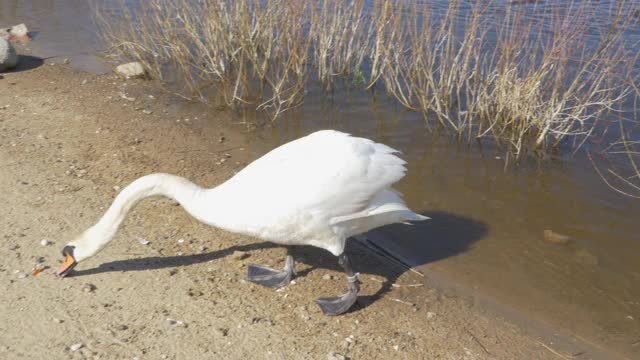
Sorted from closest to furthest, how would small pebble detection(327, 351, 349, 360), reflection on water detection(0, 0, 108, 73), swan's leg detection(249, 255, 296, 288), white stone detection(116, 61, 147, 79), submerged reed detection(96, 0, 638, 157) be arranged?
1. small pebble detection(327, 351, 349, 360)
2. swan's leg detection(249, 255, 296, 288)
3. submerged reed detection(96, 0, 638, 157)
4. white stone detection(116, 61, 147, 79)
5. reflection on water detection(0, 0, 108, 73)

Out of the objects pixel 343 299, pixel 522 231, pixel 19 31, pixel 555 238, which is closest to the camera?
pixel 343 299

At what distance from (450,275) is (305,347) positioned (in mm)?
1849

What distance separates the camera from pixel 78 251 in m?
5.04

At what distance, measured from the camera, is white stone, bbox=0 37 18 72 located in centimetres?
999

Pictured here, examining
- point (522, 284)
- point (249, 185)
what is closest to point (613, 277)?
point (522, 284)

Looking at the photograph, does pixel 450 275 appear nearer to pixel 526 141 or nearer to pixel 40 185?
pixel 526 141

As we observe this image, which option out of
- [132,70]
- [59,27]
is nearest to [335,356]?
[132,70]

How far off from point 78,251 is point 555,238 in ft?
14.8

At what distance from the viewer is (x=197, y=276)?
17.7ft

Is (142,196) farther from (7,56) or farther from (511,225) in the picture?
(7,56)

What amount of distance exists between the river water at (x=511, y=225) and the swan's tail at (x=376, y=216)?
3.00 feet

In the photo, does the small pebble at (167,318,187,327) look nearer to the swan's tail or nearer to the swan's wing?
the swan's wing

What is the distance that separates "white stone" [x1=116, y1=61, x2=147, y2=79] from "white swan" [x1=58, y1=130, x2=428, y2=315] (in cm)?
562

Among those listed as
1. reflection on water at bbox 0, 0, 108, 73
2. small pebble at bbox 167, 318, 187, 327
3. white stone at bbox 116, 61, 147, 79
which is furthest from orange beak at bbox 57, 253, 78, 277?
reflection on water at bbox 0, 0, 108, 73
